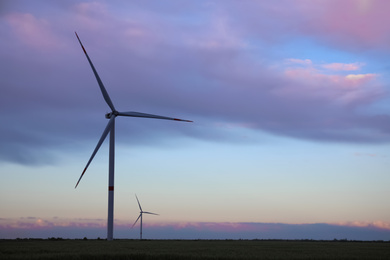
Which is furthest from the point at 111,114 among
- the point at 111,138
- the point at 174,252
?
the point at 174,252

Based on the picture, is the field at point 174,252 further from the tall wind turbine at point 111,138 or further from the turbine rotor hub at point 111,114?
the turbine rotor hub at point 111,114

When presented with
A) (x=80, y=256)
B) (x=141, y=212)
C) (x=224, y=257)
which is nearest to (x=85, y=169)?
(x=80, y=256)

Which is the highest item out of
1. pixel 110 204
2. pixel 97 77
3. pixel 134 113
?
pixel 97 77

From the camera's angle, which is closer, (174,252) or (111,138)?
(174,252)

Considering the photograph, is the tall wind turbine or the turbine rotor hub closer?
the tall wind turbine

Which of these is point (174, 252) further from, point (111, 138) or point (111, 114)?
point (111, 114)

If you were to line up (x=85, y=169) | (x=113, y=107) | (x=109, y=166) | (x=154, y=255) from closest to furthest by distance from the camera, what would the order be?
(x=154, y=255) < (x=85, y=169) < (x=109, y=166) < (x=113, y=107)

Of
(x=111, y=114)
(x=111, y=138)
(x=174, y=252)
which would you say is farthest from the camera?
(x=111, y=114)

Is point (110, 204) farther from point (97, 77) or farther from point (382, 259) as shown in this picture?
point (382, 259)

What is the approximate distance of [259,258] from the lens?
40438 millimetres

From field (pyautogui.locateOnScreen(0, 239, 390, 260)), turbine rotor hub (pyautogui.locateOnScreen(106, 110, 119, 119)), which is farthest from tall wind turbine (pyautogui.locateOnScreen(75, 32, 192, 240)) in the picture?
field (pyautogui.locateOnScreen(0, 239, 390, 260))

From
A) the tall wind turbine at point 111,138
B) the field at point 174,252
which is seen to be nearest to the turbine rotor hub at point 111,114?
the tall wind turbine at point 111,138

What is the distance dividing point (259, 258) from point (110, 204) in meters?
36.8

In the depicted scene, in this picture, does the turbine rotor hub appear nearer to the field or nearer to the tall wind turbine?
the tall wind turbine
